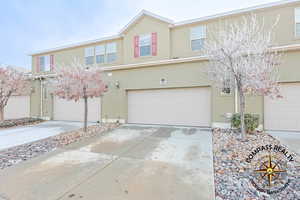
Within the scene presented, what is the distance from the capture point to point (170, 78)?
799cm

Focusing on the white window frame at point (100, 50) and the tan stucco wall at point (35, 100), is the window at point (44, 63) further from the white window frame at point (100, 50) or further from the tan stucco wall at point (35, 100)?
the white window frame at point (100, 50)

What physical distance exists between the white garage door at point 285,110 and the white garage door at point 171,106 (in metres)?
2.49

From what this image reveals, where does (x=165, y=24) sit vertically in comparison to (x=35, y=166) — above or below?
above

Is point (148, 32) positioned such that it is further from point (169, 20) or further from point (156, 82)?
point (156, 82)

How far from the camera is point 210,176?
2877 mm

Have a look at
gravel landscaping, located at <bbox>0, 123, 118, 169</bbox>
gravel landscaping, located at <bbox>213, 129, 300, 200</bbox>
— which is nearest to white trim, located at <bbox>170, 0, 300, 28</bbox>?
gravel landscaping, located at <bbox>213, 129, 300, 200</bbox>

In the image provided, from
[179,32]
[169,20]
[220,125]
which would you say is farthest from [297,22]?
[169,20]

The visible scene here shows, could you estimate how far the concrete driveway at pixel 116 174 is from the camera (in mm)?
2400

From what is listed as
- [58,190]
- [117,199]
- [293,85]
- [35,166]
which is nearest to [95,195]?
[117,199]

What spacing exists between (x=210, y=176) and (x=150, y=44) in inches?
319

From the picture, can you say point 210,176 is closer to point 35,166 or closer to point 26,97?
point 35,166

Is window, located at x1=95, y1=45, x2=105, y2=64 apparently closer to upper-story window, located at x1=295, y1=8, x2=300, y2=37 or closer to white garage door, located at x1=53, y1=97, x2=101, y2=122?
white garage door, located at x1=53, y1=97, x2=101, y2=122

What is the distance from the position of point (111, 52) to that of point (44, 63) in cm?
657

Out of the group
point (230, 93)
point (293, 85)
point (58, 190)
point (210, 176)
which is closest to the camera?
point (58, 190)
